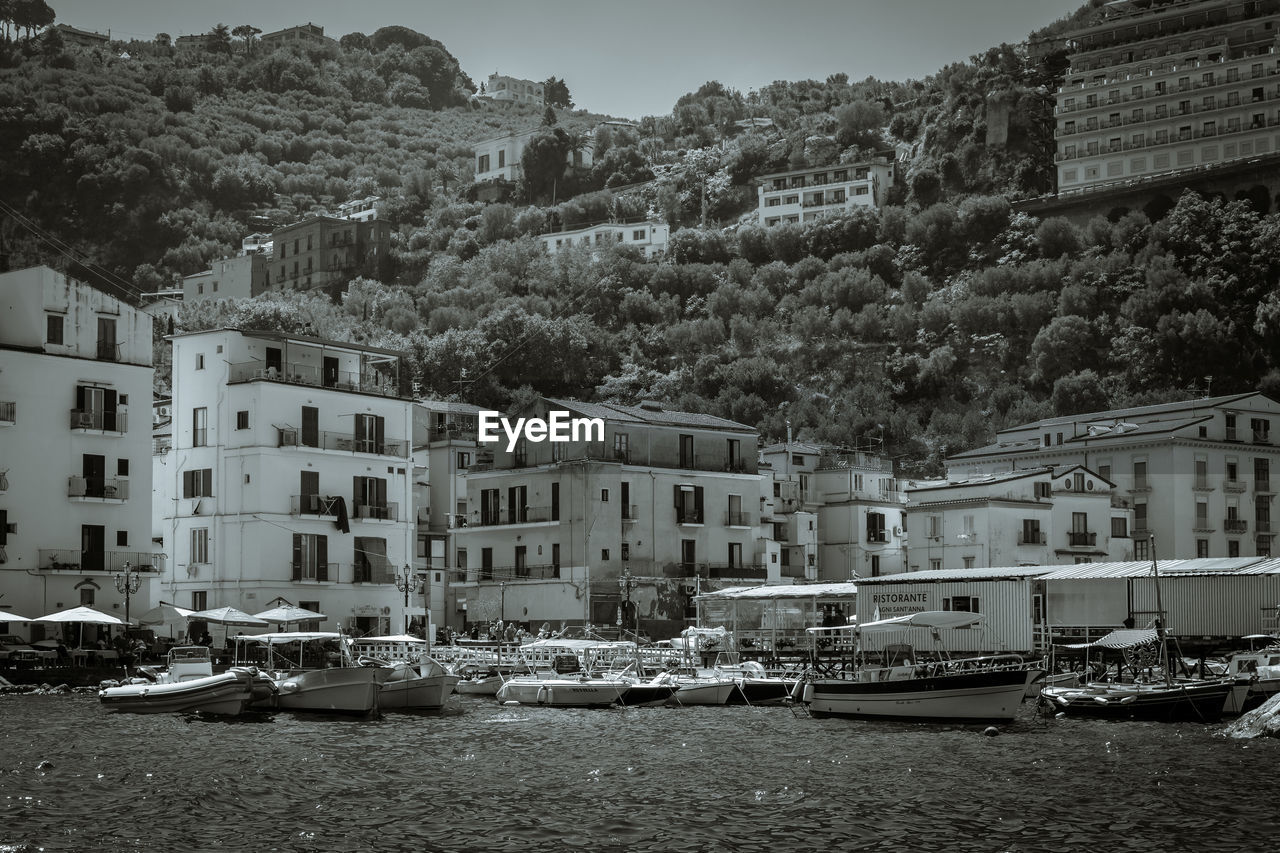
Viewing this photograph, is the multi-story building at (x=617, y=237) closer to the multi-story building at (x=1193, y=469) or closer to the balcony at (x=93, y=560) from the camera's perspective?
the multi-story building at (x=1193, y=469)

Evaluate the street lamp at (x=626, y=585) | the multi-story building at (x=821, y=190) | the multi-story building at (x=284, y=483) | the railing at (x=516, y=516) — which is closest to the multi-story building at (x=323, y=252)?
the multi-story building at (x=821, y=190)

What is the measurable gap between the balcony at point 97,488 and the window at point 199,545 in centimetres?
651

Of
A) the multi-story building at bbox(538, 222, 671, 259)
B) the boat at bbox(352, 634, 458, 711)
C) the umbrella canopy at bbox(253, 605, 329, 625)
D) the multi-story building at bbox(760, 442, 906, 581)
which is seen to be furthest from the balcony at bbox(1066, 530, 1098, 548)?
the multi-story building at bbox(538, 222, 671, 259)

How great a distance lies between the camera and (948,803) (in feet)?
90.6

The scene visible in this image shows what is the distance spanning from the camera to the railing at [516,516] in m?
75.9

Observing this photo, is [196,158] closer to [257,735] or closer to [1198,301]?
[1198,301]

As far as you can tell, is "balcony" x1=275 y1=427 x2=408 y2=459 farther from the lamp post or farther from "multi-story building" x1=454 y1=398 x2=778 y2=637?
"multi-story building" x1=454 y1=398 x2=778 y2=637

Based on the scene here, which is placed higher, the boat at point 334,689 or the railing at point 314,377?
the railing at point 314,377

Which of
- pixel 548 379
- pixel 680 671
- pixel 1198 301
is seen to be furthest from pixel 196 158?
pixel 680 671

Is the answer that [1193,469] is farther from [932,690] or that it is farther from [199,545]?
[199,545]

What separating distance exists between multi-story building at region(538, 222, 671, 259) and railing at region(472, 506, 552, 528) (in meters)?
95.9

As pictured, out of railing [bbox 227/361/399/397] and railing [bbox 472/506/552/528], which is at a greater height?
railing [bbox 227/361/399/397]

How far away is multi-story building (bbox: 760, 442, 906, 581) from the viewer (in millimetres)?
90750

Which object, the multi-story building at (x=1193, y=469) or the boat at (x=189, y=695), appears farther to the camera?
the multi-story building at (x=1193, y=469)
